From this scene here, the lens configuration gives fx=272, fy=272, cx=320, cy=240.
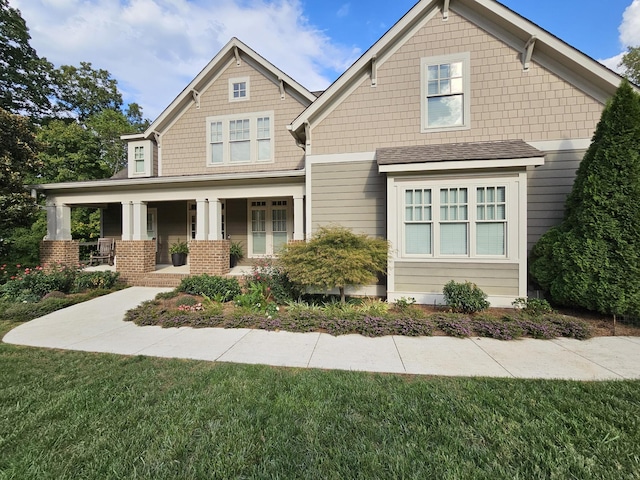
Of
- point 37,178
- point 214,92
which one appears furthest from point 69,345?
point 37,178

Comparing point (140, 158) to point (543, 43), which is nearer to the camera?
point (543, 43)

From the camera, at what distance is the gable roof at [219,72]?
33.7 ft

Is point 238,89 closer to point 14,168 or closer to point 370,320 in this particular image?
point 14,168

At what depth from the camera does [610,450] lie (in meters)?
2.20

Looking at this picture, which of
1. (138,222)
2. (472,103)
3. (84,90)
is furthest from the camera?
(84,90)

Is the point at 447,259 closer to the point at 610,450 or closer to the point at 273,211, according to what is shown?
the point at 610,450

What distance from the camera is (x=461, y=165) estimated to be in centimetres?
625

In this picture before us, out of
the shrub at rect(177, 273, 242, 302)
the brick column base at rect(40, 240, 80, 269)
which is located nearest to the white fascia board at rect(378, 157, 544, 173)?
the shrub at rect(177, 273, 242, 302)

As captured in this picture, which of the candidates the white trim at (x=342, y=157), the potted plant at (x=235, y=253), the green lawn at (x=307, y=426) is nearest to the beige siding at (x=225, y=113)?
the white trim at (x=342, y=157)

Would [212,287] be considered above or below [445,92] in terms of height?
below

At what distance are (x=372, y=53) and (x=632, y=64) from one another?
2603cm

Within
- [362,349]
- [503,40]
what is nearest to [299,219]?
[362,349]

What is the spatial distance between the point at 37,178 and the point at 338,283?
22133 mm

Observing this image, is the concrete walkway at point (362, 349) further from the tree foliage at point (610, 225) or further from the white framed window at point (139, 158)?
the white framed window at point (139, 158)
